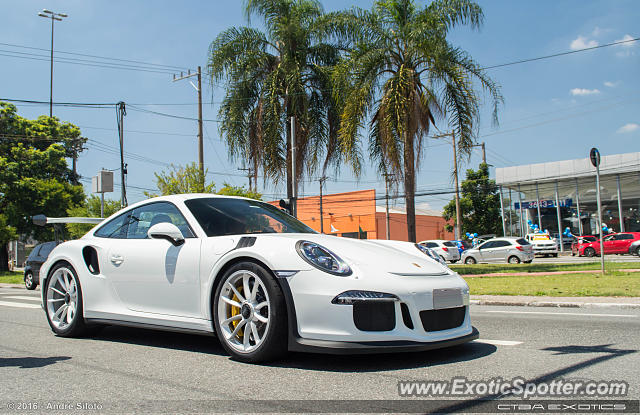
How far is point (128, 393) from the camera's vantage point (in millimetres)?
3424

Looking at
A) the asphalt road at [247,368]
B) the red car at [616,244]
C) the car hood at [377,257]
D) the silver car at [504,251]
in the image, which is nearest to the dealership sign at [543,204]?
the red car at [616,244]

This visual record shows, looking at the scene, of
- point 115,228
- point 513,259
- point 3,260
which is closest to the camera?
point 115,228

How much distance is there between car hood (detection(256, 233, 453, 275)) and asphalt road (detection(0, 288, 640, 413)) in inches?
27.1

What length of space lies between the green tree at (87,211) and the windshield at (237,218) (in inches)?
1190

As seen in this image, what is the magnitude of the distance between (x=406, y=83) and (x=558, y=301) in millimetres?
9295

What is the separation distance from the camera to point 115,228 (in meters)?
5.73

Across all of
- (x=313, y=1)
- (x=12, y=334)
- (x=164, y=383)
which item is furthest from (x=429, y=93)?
(x=164, y=383)

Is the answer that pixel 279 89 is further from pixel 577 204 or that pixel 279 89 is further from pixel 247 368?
pixel 577 204

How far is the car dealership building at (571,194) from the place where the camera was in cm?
3659

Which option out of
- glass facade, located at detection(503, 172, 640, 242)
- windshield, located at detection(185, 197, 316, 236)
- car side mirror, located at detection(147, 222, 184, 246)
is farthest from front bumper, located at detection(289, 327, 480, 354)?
glass facade, located at detection(503, 172, 640, 242)

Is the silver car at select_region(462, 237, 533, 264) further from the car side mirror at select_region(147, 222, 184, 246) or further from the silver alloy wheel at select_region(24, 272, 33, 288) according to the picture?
the car side mirror at select_region(147, 222, 184, 246)

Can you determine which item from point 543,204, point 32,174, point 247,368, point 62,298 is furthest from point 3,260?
point 543,204

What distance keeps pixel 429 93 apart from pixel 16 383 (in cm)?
1486

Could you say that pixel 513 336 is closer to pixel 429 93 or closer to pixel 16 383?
pixel 16 383
